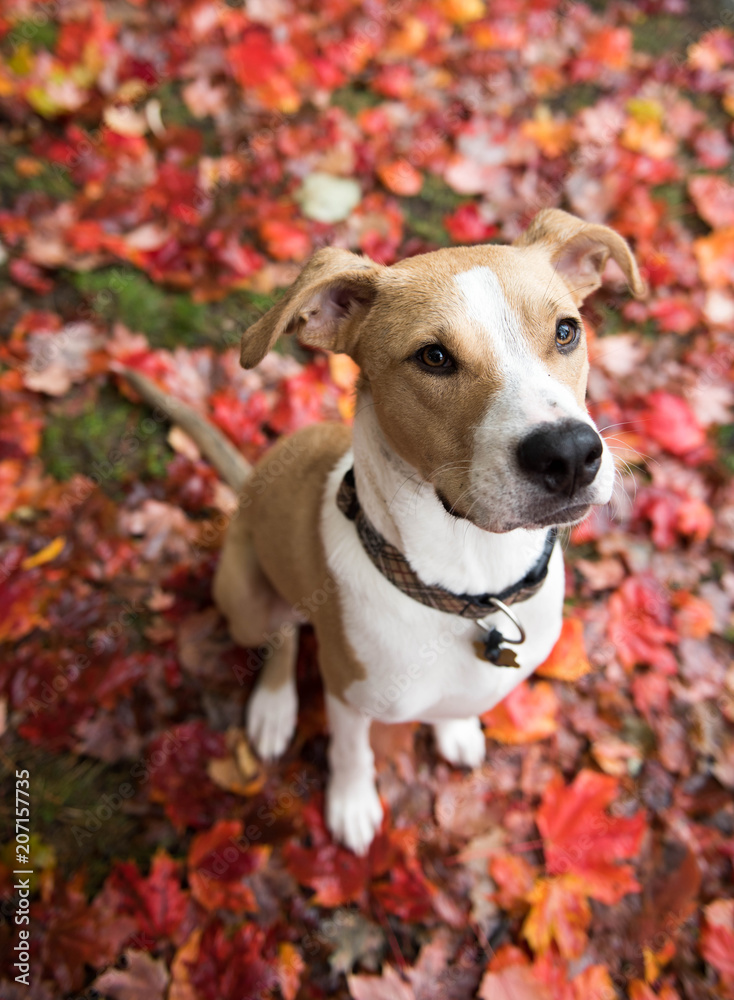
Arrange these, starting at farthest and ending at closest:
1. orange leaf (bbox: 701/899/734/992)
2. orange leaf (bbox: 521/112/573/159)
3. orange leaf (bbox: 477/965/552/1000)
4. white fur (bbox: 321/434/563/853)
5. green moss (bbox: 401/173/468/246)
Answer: orange leaf (bbox: 521/112/573/159), green moss (bbox: 401/173/468/246), orange leaf (bbox: 701/899/734/992), orange leaf (bbox: 477/965/552/1000), white fur (bbox: 321/434/563/853)

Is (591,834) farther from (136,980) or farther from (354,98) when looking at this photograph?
(354,98)

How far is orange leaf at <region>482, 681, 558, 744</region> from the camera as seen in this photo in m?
3.31

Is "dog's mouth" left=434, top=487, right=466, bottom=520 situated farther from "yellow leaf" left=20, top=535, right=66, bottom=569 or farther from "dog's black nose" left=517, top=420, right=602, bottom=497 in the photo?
Answer: "yellow leaf" left=20, top=535, right=66, bottom=569

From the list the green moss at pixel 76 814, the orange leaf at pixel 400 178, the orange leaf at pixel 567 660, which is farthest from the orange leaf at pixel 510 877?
the orange leaf at pixel 400 178

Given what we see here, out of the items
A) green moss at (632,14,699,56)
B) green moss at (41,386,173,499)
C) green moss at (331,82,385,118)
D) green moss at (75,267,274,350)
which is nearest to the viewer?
green moss at (41,386,173,499)

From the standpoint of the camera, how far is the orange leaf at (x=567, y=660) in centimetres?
339

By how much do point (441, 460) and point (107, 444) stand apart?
9.43 ft

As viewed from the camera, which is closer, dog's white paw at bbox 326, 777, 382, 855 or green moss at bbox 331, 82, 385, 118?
dog's white paw at bbox 326, 777, 382, 855

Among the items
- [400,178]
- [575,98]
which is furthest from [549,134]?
[400,178]

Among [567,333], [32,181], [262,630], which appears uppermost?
[32,181]

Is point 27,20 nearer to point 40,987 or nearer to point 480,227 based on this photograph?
point 480,227

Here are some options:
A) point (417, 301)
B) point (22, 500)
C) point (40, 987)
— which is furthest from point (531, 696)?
point (22, 500)

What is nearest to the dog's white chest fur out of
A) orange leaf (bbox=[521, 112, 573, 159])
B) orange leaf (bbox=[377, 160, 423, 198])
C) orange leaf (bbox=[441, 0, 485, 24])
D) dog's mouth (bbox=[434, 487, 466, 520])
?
dog's mouth (bbox=[434, 487, 466, 520])

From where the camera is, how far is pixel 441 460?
190 cm
